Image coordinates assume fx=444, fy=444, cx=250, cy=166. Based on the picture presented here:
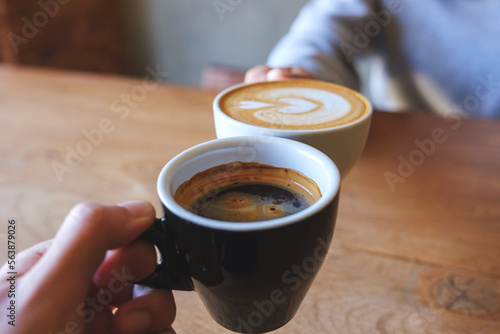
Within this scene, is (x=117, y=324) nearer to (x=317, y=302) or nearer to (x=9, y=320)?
(x=9, y=320)

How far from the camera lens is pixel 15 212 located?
0.59 m

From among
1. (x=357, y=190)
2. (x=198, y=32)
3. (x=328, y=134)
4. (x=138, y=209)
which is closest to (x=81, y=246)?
(x=138, y=209)

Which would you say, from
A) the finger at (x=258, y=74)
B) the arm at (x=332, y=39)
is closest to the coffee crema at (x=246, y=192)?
the finger at (x=258, y=74)

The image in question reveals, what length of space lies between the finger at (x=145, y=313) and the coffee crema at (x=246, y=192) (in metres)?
0.10

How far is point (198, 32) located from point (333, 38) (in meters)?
1.20

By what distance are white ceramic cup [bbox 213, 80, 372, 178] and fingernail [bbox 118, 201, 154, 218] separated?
121mm

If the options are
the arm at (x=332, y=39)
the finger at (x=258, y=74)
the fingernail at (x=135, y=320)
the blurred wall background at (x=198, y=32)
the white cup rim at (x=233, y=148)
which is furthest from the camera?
the blurred wall background at (x=198, y=32)

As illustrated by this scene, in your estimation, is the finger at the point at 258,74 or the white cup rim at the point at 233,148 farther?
the finger at the point at 258,74

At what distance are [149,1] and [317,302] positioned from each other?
1.97 m

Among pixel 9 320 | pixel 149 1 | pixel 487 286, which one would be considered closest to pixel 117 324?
pixel 9 320

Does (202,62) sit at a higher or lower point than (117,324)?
lower

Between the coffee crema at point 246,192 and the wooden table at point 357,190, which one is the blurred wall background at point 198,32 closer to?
the wooden table at point 357,190

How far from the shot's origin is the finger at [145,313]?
39 centimetres

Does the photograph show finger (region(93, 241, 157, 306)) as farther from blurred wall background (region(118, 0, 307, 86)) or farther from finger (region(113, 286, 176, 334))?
blurred wall background (region(118, 0, 307, 86))
